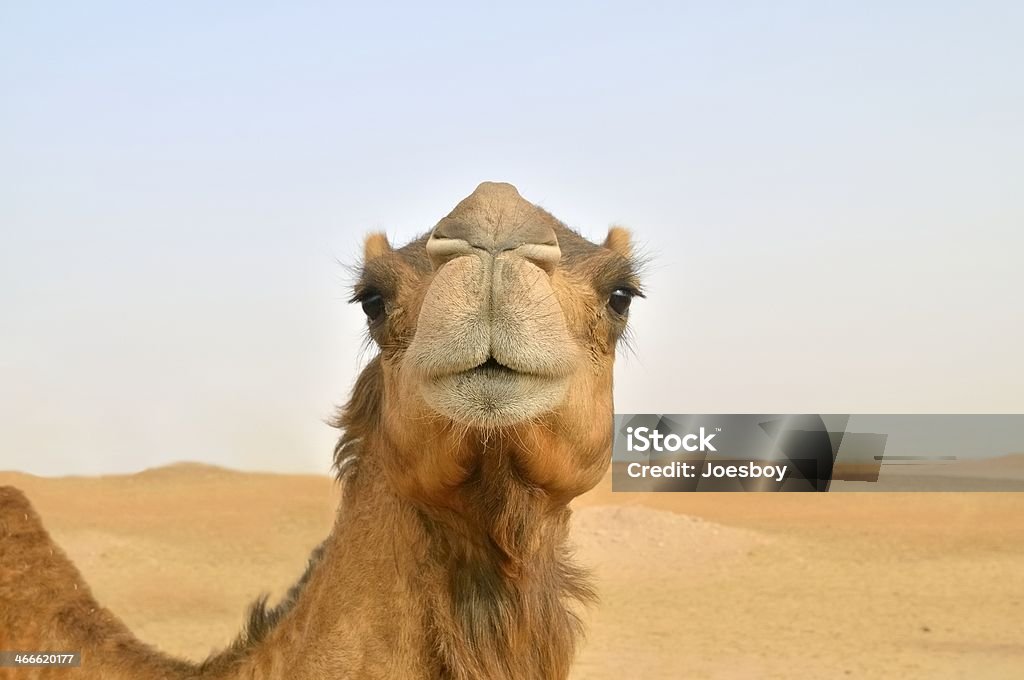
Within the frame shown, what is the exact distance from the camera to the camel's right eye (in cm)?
319

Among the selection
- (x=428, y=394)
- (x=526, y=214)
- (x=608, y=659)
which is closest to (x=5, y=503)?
(x=428, y=394)

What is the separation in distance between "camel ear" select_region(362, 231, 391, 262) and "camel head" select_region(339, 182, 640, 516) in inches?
1.7

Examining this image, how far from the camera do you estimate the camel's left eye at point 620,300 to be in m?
3.21

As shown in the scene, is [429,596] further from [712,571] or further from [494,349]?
[712,571]

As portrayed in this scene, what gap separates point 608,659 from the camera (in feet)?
43.2

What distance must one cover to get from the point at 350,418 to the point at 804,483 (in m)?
19.7

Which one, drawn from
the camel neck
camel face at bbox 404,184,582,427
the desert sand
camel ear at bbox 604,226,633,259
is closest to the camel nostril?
camel face at bbox 404,184,582,427

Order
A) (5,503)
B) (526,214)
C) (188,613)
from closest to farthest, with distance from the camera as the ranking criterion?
1. (526,214)
2. (5,503)
3. (188,613)

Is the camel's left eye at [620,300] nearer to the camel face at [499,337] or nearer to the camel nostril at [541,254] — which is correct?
the camel face at [499,337]

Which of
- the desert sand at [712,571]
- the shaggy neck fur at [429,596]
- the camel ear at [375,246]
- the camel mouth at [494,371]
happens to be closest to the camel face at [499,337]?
the camel mouth at [494,371]

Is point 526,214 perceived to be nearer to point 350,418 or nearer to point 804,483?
point 350,418

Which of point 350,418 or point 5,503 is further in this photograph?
point 5,503

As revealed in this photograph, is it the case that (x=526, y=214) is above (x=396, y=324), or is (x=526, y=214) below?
above

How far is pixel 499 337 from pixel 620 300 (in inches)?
35.6
